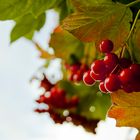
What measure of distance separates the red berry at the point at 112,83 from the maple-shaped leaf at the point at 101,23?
0.16m

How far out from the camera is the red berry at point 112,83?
1649mm

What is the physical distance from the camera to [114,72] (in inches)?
67.8

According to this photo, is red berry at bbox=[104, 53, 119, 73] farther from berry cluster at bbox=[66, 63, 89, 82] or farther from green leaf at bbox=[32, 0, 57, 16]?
berry cluster at bbox=[66, 63, 89, 82]

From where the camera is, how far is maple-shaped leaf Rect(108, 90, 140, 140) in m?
1.79

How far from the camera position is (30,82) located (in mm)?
3559

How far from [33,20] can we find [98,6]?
666mm

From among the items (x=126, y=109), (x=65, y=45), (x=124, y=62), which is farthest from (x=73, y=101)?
(x=124, y=62)

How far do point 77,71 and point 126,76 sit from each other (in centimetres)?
139

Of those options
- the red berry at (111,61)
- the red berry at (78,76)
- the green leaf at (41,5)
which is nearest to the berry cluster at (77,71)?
the red berry at (78,76)

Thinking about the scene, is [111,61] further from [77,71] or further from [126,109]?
[77,71]

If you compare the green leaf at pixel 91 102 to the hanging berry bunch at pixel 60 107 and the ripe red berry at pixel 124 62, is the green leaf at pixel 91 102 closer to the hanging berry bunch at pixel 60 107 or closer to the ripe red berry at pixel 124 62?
the hanging berry bunch at pixel 60 107

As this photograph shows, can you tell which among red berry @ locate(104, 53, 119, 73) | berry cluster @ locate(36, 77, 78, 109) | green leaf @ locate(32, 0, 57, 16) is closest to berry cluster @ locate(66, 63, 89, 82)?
berry cluster @ locate(36, 77, 78, 109)

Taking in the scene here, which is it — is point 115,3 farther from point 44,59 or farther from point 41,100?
point 44,59

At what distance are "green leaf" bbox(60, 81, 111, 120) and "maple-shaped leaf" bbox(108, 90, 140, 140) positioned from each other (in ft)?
4.49
